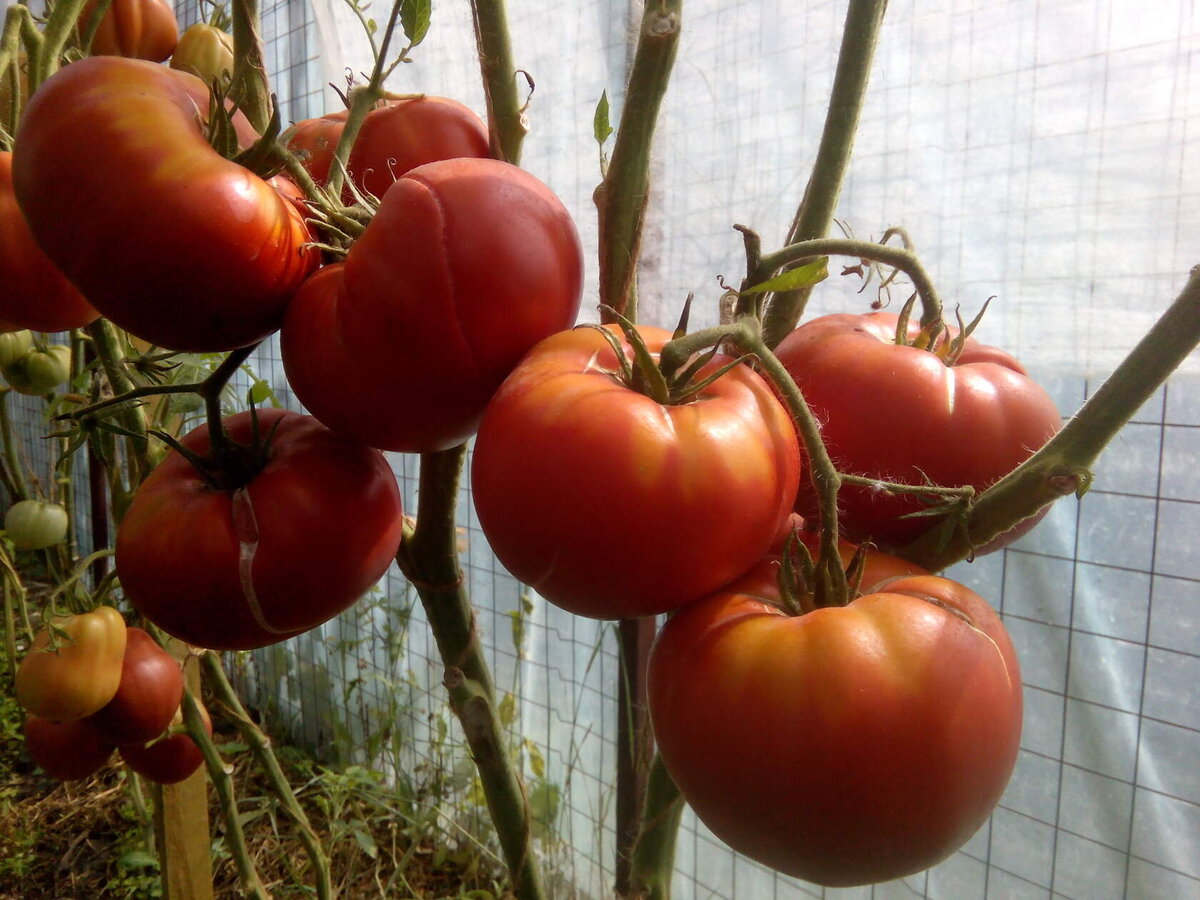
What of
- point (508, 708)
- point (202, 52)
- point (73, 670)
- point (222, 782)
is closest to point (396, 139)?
point (202, 52)

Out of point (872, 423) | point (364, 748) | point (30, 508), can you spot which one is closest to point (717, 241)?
point (872, 423)

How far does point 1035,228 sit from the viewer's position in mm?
872

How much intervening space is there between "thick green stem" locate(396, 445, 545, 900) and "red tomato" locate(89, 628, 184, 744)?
1.74 feet

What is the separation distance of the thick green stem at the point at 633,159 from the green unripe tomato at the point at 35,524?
126 cm

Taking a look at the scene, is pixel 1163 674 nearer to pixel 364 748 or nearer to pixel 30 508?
pixel 30 508

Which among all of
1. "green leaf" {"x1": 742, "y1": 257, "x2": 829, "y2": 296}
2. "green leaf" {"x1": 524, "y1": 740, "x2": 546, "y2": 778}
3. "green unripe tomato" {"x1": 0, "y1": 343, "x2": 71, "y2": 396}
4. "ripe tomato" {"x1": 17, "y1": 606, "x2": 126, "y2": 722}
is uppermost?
"green leaf" {"x1": 742, "y1": 257, "x2": 829, "y2": 296}

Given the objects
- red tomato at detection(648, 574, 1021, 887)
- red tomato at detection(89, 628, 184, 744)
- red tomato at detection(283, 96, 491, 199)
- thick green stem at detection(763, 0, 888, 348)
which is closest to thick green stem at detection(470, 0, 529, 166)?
red tomato at detection(283, 96, 491, 199)

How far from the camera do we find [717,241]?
1.10m

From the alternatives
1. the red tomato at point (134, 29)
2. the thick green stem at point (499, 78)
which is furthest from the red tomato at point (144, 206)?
the red tomato at point (134, 29)

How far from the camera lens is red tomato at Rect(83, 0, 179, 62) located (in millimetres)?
647

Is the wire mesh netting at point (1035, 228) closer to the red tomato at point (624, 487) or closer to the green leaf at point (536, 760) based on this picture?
the green leaf at point (536, 760)

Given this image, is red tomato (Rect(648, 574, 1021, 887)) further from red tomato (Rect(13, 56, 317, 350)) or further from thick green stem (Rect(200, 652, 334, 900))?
thick green stem (Rect(200, 652, 334, 900))

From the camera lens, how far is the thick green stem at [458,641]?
0.43 metres

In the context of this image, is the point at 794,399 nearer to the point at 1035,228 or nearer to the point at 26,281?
the point at 26,281
